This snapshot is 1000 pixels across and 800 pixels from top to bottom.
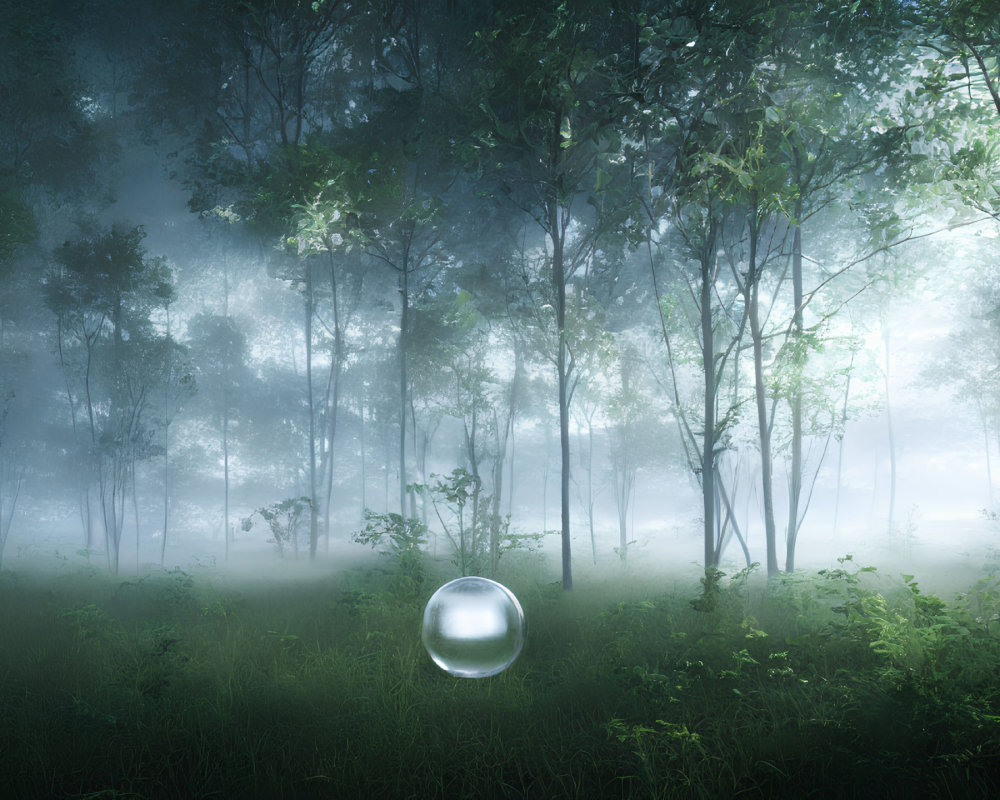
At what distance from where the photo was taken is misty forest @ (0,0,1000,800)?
457 centimetres

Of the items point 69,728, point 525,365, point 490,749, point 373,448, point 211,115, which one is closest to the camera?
point 490,749

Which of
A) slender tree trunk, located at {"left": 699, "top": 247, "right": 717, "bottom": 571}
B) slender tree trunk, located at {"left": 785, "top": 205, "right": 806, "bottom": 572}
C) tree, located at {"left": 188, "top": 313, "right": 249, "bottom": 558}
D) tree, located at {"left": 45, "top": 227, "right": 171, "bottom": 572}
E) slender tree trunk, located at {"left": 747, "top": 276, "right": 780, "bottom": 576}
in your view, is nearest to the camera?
slender tree trunk, located at {"left": 699, "top": 247, "right": 717, "bottom": 571}

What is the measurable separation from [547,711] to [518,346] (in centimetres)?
1506

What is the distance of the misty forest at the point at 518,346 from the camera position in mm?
4570

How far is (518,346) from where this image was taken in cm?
1956

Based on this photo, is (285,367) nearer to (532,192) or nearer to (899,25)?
(532,192)

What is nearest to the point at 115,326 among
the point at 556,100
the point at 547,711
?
the point at 556,100

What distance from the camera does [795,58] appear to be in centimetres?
940

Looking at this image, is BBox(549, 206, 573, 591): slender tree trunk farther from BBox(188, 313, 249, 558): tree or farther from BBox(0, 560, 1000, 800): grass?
BBox(188, 313, 249, 558): tree

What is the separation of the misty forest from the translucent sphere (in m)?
0.47

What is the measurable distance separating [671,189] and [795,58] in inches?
127

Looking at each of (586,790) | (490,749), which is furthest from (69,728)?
(586,790)

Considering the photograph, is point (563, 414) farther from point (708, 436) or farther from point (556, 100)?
point (556, 100)

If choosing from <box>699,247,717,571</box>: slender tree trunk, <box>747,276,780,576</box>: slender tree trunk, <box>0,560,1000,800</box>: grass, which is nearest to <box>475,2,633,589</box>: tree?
<box>699,247,717,571</box>: slender tree trunk
